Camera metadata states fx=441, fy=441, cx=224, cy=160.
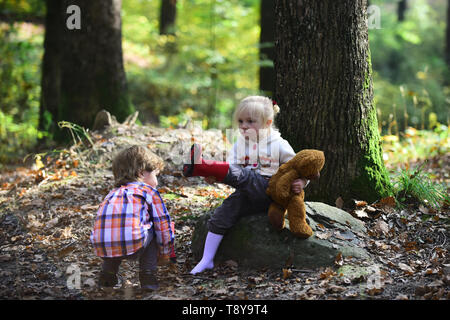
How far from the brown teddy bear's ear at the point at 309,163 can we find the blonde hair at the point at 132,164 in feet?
4.03

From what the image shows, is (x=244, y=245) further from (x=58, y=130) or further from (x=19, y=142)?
(x=19, y=142)

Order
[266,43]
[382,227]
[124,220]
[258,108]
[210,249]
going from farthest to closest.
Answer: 1. [266,43]
2. [382,227]
3. [210,249]
4. [258,108]
5. [124,220]

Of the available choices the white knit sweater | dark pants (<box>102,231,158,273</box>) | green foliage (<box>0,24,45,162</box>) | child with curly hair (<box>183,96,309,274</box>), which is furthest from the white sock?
green foliage (<box>0,24,45,162</box>)

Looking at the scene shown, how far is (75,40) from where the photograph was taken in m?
7.38

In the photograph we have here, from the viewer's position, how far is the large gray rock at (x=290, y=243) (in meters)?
3.86

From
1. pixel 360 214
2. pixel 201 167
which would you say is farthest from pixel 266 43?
pixel 201 167

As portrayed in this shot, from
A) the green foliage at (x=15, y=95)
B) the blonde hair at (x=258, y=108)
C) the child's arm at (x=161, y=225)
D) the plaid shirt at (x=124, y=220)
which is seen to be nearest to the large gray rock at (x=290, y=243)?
the child's arm at (x=161, y=225)

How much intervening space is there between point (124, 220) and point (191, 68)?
10344 mm

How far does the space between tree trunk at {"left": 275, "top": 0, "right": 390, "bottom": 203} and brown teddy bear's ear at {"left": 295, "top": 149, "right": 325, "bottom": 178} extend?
0.87 meters

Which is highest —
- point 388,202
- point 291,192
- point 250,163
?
point 250,163

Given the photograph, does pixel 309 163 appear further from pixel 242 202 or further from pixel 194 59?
pixel 194 59

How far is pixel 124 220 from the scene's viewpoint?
3.48 m

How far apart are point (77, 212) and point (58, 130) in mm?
3012
